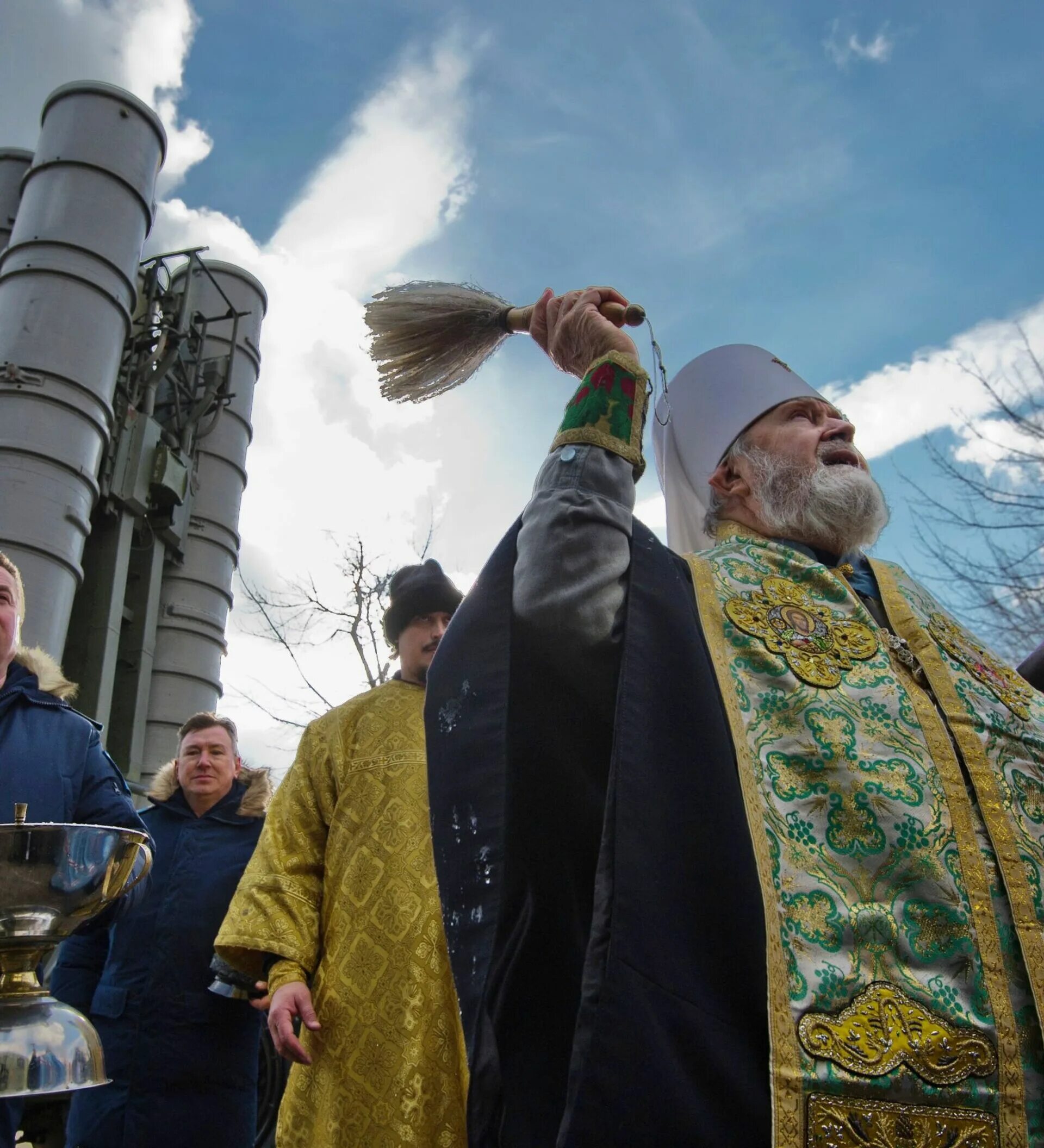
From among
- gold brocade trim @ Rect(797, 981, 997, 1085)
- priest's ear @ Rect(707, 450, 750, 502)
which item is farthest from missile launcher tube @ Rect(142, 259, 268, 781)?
gold brocade trim @ Rect(797, 981, 997, 1085)

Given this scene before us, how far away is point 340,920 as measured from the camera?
250 centimetres

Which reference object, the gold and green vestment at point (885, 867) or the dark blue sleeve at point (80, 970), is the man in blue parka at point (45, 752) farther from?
the gold and green vestment at point (885, 867)

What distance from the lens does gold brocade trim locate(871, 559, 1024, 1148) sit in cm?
109

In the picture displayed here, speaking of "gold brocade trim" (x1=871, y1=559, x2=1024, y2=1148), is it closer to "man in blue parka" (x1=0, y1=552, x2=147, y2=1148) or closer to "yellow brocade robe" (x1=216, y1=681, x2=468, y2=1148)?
"yellow brocade robe" (x1=216, y1=681, x2=468, y2=1148)

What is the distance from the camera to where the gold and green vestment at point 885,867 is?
1081 mm

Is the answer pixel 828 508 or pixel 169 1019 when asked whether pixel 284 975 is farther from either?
pixel 828 508

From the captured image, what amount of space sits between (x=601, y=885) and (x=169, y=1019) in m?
2.46

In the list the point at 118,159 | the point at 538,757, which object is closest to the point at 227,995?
the point at 538,757

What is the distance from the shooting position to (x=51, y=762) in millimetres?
2477

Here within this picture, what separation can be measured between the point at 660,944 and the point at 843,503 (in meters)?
1.06

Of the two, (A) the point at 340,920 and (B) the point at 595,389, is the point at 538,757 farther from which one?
(A) the point at 340,920

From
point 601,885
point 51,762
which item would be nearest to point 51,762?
point 51,762

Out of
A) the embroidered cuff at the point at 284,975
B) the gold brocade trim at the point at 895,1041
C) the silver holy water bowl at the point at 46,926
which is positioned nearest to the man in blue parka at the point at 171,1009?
the embroidered cuff at the point at 284,975

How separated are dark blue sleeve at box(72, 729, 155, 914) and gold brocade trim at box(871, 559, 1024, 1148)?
73.9 inches
